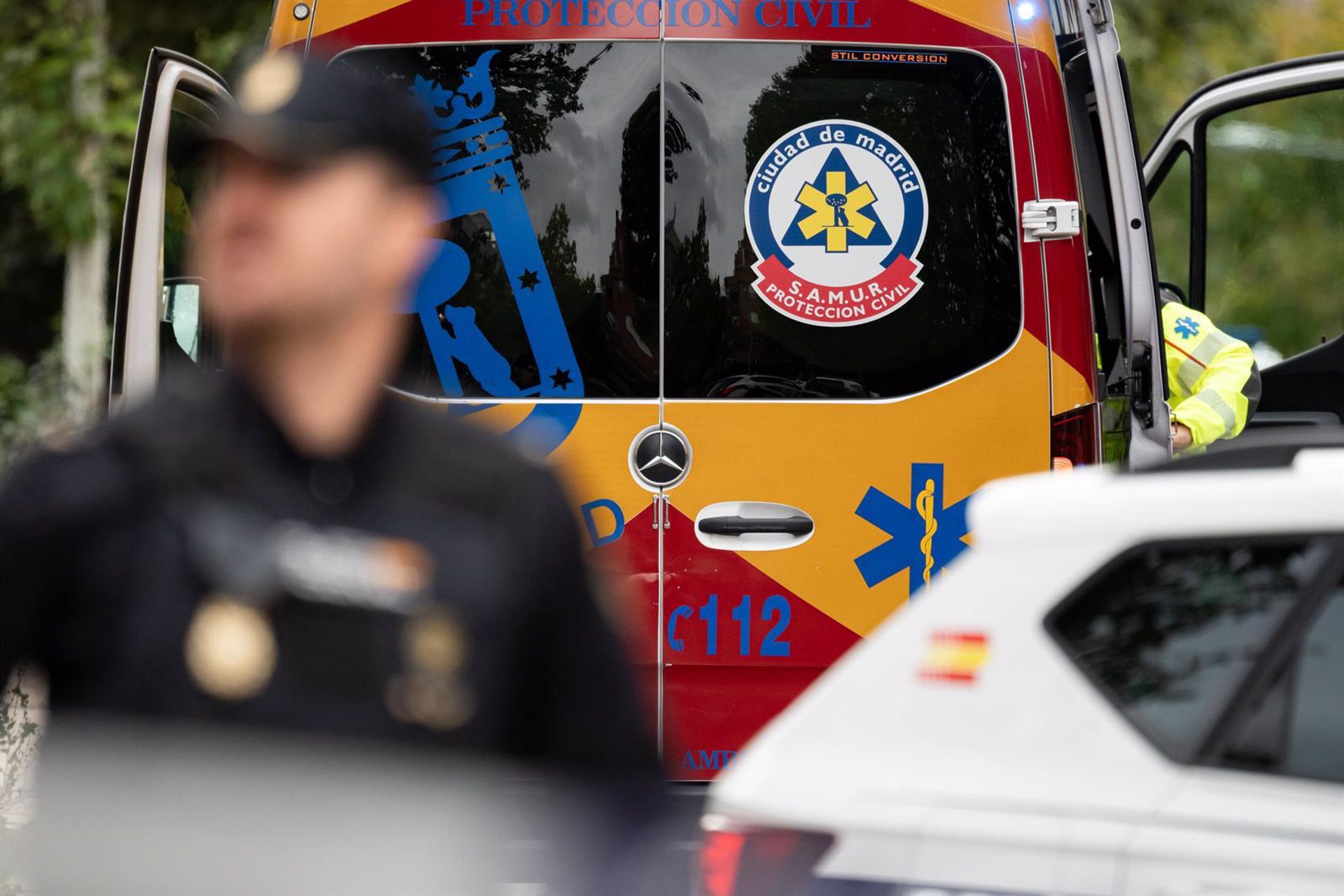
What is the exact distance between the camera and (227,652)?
5.39 feet

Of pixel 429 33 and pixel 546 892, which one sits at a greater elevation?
pixel 429 33

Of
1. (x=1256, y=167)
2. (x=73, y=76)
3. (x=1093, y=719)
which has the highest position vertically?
(x=1256, y=167)

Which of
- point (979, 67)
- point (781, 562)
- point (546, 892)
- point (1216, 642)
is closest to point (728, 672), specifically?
point (781, 562)

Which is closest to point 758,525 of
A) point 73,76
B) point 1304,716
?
point 1304,716

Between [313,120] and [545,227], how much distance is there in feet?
8.35

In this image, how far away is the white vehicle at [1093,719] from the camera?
2109 mm

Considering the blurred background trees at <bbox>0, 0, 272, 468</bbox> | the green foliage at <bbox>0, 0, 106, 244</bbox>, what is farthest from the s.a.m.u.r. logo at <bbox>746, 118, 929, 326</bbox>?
the green foliage at <bbox>0, 0, 106, 244</bbox>

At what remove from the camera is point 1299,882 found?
2.04 meters

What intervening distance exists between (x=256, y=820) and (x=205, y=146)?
1.96 feet

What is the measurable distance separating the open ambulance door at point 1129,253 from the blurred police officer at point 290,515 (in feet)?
9.87

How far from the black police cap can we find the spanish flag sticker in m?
0.85

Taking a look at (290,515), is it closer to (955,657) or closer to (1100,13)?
(955,657)

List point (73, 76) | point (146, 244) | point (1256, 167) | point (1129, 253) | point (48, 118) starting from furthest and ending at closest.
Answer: point (1256, 167), point (73, 76), point (48, 118), point (1129, 253), point (146, 244)

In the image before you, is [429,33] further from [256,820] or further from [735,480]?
[256,820]
